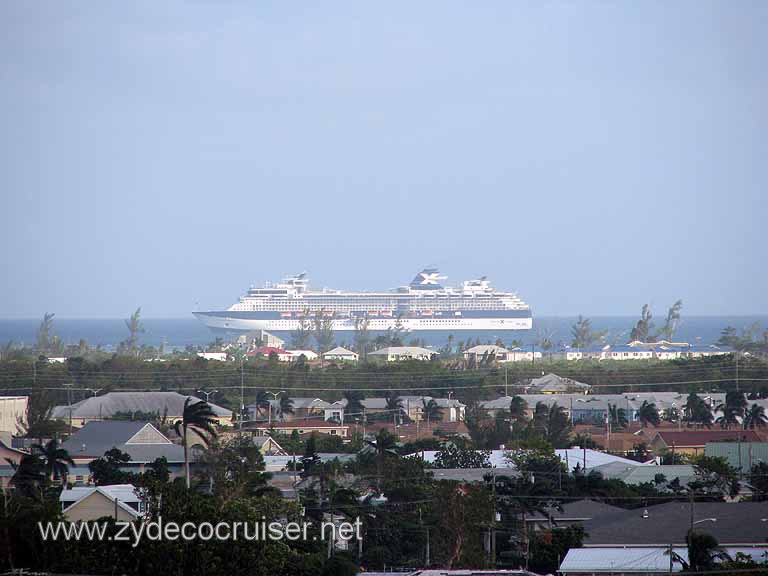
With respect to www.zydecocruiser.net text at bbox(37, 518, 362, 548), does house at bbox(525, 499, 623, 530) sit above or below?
below

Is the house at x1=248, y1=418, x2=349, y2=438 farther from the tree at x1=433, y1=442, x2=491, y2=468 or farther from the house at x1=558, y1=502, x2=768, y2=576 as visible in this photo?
the house at x1=558, y1=502, x2=768, y2=576

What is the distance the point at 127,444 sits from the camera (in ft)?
109

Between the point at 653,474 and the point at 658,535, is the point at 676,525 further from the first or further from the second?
the point at 653,474

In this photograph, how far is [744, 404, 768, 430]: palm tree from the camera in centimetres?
4025

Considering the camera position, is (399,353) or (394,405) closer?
(394,405)

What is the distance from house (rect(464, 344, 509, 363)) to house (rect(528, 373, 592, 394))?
43.1ft

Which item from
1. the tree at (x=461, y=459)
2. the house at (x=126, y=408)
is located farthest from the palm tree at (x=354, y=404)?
the tree at (x=461, y=459)

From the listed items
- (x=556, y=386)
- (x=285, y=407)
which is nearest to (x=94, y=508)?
(x=285, y=407)

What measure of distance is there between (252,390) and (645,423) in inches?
683

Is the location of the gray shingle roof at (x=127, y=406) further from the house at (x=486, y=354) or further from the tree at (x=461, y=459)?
the house at (x=486, y=354)

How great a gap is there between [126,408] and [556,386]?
63.6 ft

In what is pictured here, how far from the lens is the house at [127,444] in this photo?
30.7 metres

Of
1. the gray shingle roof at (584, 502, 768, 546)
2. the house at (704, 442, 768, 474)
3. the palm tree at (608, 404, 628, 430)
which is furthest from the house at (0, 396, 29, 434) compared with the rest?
the gray shingle roof at (584, 502, 768, 546)

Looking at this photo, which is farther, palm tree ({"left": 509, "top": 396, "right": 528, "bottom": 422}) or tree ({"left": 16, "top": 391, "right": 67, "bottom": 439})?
palm tree ({"left": 509, "top": 396, "right": 528, "bottom": 422})
